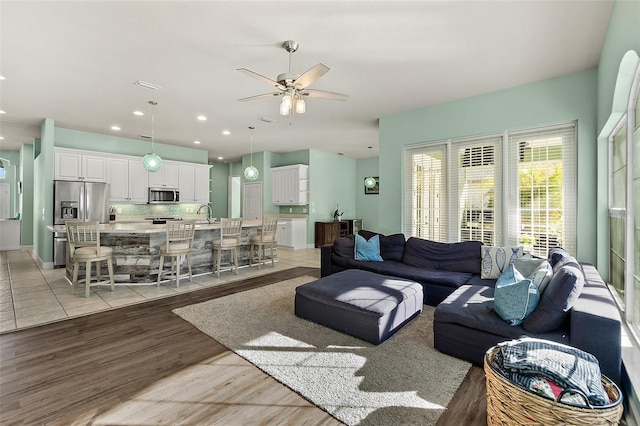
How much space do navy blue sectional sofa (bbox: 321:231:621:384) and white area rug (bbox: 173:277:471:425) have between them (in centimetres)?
24

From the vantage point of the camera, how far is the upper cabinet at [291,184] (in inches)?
342

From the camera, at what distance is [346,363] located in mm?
2443

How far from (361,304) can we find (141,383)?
1.84 metres

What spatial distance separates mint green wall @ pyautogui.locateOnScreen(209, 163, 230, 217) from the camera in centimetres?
1156

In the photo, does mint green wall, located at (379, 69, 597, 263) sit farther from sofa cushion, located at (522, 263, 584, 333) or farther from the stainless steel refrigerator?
the stainless steel refrigerator

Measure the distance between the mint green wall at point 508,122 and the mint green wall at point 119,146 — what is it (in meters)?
5.75

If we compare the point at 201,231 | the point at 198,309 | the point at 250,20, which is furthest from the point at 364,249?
the point at 250,20

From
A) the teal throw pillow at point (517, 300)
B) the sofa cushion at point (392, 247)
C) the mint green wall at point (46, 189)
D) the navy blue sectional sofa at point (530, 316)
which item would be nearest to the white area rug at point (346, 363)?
the navy blue sectional sofa at point (530, 316)

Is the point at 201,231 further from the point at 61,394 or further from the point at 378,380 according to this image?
the point at 378,380

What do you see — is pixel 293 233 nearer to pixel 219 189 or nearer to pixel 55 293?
pixel 219 189

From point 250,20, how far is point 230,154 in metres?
7.31

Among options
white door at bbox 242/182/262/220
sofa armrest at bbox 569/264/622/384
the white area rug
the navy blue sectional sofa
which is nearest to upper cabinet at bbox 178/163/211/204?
white door at bbox 242/182/262/220

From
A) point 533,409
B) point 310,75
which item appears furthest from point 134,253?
point 533,409

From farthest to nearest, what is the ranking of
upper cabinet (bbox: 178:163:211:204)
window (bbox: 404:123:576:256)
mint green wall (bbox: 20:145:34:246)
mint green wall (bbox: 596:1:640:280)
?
upper cabinet (bbox: 178:163:211:204) → mint green wall (bbox: 20:145:34:246) → window (bbox: 404:123:576:256) → mint green wall (bbox: 596:1:640:280)
